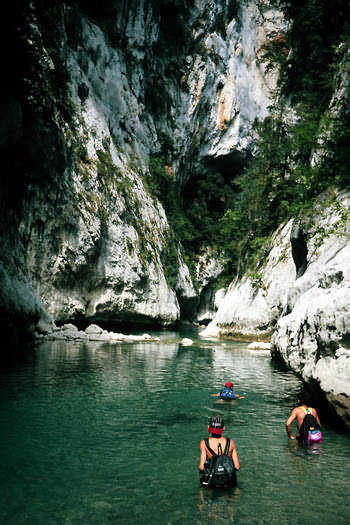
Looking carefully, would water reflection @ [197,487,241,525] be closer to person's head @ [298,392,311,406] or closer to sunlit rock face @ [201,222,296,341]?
person's head @ [298,392,311,406]

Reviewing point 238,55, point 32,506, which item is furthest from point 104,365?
point 238,55

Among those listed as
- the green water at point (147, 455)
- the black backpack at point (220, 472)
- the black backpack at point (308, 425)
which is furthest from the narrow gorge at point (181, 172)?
the black backpack at point (220, 472)

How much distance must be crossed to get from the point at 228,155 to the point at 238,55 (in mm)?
12846

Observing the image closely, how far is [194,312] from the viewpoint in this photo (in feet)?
171

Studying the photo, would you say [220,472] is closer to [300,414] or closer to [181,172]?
[300,414]

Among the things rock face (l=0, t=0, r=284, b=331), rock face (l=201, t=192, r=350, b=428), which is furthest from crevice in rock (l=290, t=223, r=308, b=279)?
rock face (l=0, t=0, r=284, b=331)

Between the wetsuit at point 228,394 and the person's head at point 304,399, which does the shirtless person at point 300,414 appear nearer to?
the person's head at point 304,399

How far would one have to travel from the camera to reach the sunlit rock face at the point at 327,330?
27.0 feet

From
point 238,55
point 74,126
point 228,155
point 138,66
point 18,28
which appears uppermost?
point 238,55

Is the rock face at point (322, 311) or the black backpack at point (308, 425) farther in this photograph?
the rock face at point (322, 311)

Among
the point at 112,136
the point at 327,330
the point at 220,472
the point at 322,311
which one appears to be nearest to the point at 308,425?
the point at 327,330

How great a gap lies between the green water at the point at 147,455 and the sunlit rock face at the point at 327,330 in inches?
40.8

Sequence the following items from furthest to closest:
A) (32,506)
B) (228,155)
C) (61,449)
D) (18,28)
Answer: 1. (228,155)
2. (18,28)
3. (61,449)
4. (32,506)

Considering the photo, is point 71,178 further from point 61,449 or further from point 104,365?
point 61,449
